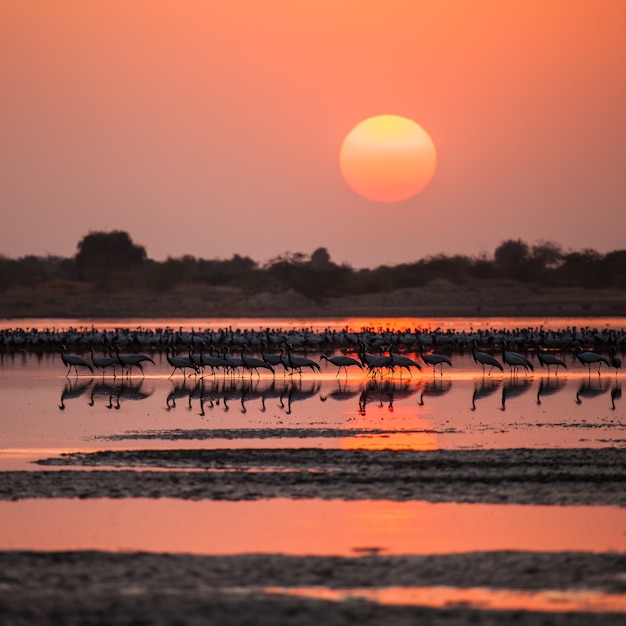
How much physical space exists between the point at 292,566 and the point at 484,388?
1674 cm

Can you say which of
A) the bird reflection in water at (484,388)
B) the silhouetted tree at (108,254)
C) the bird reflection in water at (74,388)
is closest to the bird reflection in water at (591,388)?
the bird reflection in water at (484,388)

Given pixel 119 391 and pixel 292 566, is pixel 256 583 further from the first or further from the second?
pixel 119 391

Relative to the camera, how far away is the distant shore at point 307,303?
91812 millimetres

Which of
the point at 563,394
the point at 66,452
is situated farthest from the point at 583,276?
the point at 66,452

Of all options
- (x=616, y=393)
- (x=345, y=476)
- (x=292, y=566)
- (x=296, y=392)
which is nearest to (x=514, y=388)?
(x=616, y=393)

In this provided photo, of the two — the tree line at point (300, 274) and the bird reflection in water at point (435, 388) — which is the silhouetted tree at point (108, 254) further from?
the bird reflection in water at point (435, 388)

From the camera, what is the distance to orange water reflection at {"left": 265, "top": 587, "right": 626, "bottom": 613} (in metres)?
8.88

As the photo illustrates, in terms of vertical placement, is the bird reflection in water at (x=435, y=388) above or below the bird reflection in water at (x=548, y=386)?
below

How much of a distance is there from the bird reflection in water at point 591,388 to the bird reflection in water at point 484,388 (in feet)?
6.04

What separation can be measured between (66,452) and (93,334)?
96.0 ft

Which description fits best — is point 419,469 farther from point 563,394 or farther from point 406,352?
point 406,352

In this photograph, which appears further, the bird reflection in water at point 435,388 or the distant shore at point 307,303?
the distant shore at point 307,303

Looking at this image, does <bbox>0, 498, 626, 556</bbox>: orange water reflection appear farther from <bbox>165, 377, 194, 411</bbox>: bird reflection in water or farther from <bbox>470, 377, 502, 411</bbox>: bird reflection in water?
<bbox>165, 377, 194, 411</bbox>: bird reflection in water

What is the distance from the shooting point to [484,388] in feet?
86.3
